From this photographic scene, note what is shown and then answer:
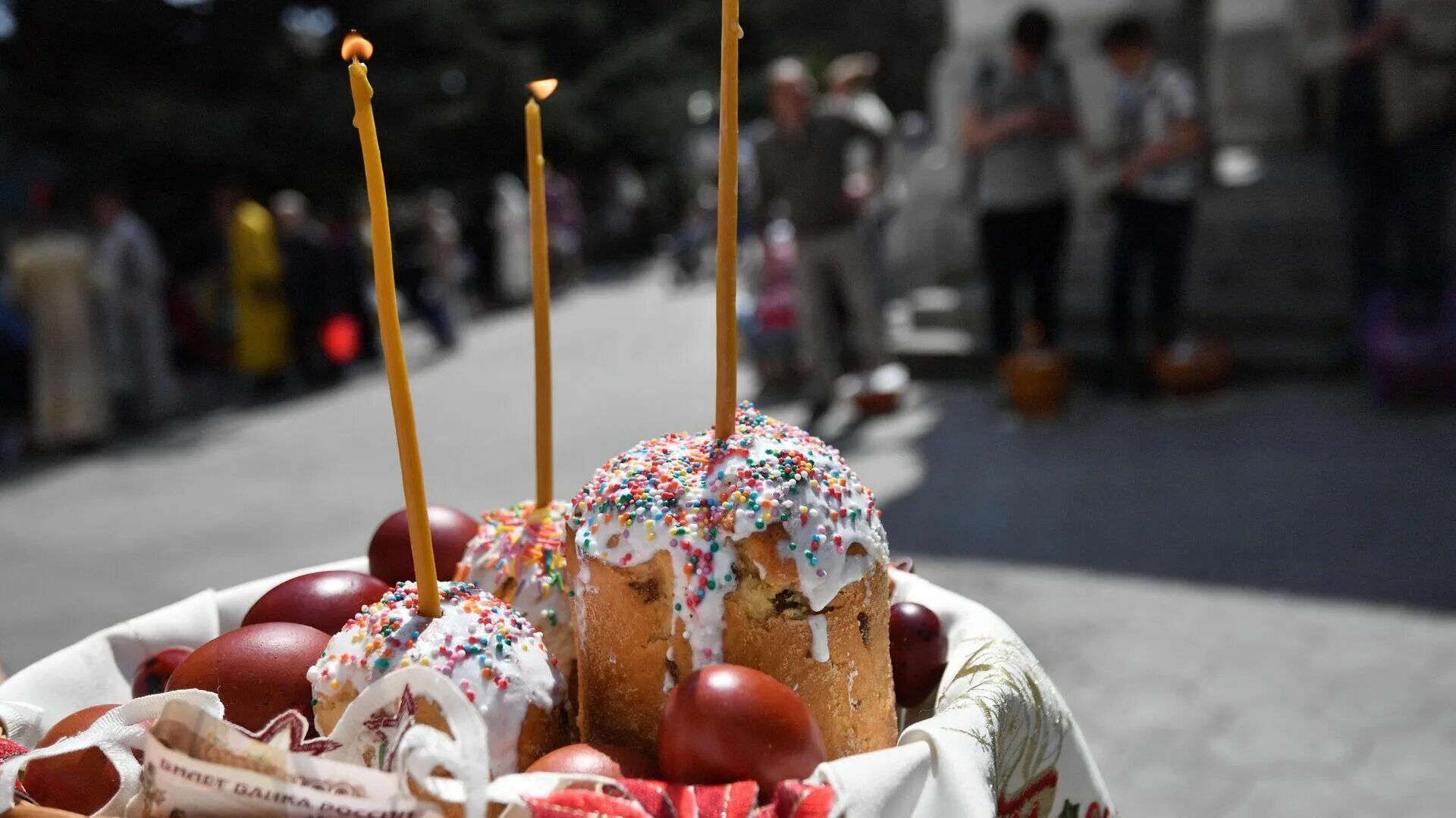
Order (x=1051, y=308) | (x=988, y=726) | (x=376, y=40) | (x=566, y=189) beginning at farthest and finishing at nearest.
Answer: (x=566, y=189)
(x=376, y=40)
(x=1051, y=308)
(x=988, y=726)

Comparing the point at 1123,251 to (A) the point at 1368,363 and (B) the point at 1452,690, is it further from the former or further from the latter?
(B) the point at 1452,690

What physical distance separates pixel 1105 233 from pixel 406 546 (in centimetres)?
781

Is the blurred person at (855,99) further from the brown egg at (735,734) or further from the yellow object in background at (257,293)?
the brown egg at (735,734)

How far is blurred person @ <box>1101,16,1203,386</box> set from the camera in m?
6.38

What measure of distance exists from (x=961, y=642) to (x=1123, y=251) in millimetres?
5436

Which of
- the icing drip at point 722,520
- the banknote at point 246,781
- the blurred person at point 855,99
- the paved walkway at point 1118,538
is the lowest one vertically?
the paved walkway at point 1118,538

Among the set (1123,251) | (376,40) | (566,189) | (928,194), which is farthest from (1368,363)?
(566,189)

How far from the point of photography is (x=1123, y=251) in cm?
669

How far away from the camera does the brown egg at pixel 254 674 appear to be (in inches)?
59.6

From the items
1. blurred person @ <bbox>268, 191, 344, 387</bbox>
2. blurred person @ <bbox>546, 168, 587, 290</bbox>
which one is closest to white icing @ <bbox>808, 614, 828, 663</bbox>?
blurred person @ <bbox>268, 191, 344, 387</bbox>

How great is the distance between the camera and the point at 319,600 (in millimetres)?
1729

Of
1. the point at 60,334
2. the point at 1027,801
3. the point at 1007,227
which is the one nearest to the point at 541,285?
the point at 1027,801

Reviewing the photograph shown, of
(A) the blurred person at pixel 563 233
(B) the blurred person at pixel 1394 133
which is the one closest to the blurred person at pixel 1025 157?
(B) the blurred person at pixel 1394 133

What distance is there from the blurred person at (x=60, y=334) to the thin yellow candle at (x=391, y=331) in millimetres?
9183
